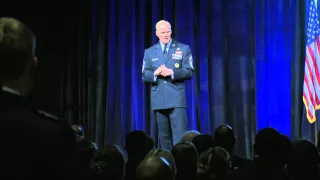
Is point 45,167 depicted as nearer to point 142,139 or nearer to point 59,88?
point 142,139

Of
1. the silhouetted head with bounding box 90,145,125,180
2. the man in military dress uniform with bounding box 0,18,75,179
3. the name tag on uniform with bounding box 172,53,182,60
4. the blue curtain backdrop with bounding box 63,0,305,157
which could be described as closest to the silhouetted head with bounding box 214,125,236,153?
the silhouetted head with bounding box 90,145,125,180

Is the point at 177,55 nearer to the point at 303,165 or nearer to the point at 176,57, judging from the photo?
the point at 176,57

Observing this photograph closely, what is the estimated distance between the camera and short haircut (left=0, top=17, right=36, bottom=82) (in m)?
1.07

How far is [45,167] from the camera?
0.98 m

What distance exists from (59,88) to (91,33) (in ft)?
3.26

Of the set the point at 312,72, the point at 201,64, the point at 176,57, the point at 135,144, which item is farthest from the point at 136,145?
the point at 201,64

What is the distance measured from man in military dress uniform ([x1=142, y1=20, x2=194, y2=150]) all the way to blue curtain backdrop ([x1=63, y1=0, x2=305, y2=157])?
1338mm

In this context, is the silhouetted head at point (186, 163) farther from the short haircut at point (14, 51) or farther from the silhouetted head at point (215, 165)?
the short haircut at point (14, 51)

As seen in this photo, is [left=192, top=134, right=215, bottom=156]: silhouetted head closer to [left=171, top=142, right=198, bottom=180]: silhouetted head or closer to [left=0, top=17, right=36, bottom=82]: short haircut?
[left=171, top=142, right=198, bottom=180]: silhouetted head

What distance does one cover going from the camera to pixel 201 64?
20.3 ft

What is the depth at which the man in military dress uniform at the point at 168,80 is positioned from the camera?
→ 4695 mm

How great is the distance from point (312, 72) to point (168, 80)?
190 cm

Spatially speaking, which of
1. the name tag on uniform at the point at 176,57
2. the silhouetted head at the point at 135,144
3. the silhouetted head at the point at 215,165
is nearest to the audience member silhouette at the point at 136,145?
the silhouetted head at the point at 135,144

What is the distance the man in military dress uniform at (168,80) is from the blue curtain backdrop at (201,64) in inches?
52.7
